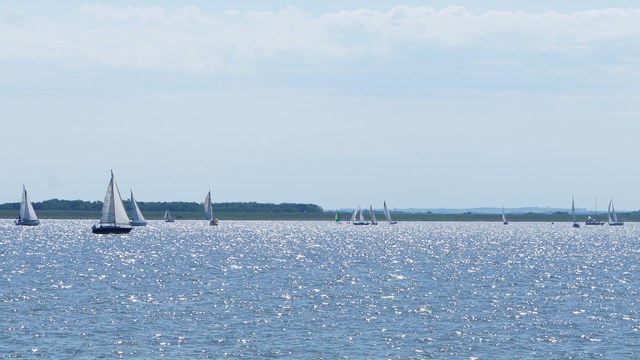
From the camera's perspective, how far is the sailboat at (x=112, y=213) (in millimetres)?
169250

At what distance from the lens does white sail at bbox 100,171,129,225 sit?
554ft

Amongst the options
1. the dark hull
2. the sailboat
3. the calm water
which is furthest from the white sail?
the calm water

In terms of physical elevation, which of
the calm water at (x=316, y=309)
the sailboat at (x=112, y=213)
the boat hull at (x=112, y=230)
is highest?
the sailboat at (x=112, y=213)

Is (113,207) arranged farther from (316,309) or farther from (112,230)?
(316,309)

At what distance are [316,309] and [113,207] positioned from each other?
355ft

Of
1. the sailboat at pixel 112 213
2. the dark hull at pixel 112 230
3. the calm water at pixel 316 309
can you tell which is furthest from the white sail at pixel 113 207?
the calm water at pixel 316 309

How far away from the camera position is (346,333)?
5772 centimetres

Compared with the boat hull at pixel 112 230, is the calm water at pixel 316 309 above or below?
below

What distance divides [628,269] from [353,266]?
27.5 metres

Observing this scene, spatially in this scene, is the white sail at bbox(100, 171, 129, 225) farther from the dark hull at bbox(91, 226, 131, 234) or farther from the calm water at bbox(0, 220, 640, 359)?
the calm water at bbox(0, 220, 640, 359)

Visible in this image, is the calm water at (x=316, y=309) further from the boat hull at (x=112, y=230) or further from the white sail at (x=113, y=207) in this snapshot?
the boat hull at (x=112, y=230)

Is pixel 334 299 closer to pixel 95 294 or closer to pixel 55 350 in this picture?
pixel 95 294

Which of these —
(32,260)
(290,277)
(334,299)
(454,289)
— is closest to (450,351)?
(334,299)

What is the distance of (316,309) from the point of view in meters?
68.8
